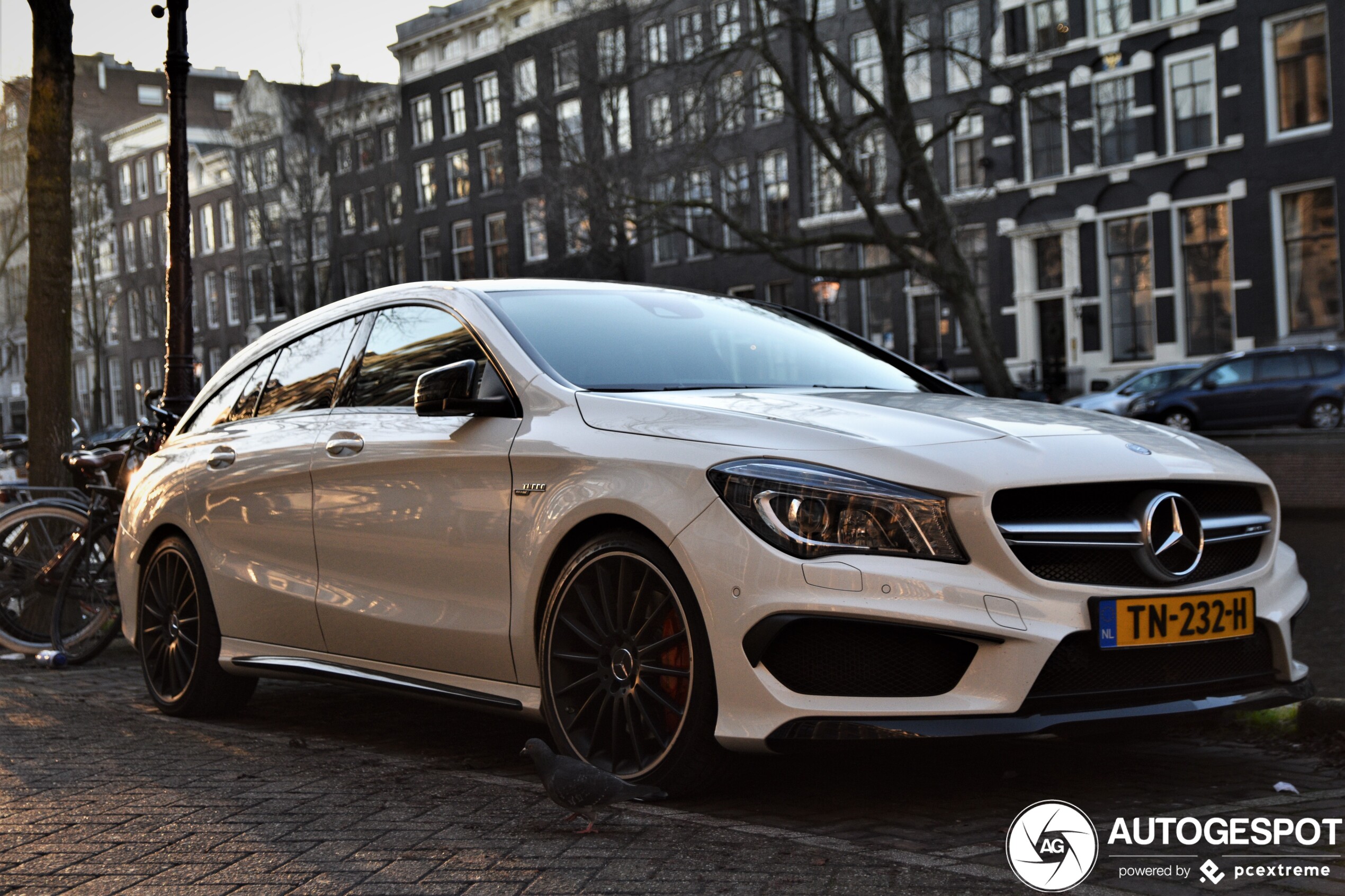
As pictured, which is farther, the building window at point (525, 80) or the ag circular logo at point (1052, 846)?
the building window at point (525, 80)

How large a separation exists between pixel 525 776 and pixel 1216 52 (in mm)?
33846

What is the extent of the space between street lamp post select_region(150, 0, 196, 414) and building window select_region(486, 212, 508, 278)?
41.8 m

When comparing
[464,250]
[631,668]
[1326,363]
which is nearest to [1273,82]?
[1326,363]

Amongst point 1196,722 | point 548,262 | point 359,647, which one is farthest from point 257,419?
point 548,262

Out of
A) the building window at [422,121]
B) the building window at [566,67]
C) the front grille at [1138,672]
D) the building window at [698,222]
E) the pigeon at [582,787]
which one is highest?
the building window at [422,121]

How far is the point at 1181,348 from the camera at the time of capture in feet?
115

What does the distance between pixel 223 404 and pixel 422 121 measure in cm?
5045

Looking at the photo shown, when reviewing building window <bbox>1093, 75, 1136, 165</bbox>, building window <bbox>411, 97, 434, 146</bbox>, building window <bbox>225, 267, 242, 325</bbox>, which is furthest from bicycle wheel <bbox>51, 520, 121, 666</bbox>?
building window <bbox>225, 267, 242, 325</bbox>

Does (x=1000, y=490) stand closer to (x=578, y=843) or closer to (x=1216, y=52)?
(x=578, y=843)

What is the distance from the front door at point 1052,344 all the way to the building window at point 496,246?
20470mm

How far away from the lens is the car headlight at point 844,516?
365 centimetres

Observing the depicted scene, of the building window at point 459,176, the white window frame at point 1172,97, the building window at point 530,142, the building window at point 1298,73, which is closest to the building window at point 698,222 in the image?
the building window at point 530,142

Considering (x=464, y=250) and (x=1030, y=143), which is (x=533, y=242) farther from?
(x=1030, y=143)

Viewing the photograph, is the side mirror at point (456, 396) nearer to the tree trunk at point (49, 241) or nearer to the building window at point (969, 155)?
the tree trunk at point (49, 241)
